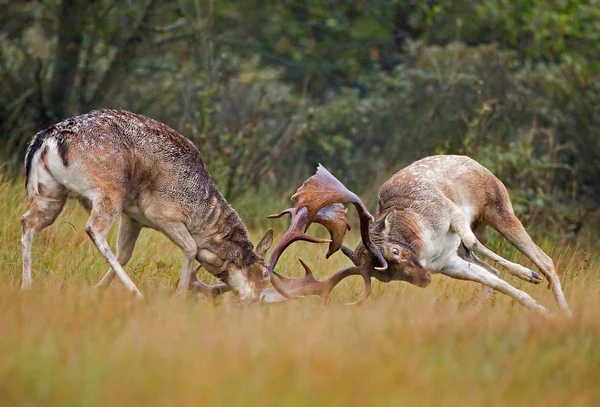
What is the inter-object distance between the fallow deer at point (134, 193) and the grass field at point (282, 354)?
887 mm

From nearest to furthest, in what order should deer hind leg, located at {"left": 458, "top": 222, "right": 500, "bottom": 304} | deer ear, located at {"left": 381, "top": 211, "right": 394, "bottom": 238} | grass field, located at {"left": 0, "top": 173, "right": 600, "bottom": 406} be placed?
grass field, located at {"left": 0, "top": 173, "right": 600, "bottom": 406} < deer ear, located at {"left": 381, "top": 211, "right": 394, "bottom": 238} < deer hind leg, located at {"left": 458, "top": 222, "right": 500, "bottom": 304}

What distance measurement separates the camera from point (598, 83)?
16219mm

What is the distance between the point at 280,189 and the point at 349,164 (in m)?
2.17

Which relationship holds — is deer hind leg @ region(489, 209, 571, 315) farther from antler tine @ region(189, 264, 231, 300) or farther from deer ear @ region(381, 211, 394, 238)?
antler tine @ region(189, 264, 231, 300)

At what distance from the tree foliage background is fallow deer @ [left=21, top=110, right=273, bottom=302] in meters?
5.10

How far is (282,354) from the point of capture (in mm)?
5203

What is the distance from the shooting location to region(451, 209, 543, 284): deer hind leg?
8.59 meters

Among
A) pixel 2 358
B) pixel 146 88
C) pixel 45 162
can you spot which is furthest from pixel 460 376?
pixel 146 88

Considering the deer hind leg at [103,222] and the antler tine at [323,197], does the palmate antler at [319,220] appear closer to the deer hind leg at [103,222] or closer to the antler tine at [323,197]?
the antler tine at [323,197]

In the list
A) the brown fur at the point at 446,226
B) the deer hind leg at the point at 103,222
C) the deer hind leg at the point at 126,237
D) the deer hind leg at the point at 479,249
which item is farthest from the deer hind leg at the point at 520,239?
the deer hind leg at the point at 103,222

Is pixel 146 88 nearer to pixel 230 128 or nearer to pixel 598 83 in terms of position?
pixel 230 128

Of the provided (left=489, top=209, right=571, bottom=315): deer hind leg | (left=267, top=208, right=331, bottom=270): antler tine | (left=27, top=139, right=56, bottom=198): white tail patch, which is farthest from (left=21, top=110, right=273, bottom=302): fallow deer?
(left=489, top=209, right=571, bottom=315): deer hind leg

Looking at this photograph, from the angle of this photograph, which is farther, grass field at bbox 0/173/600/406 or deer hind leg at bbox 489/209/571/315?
deer hind leg at bbox 489/209/571/315

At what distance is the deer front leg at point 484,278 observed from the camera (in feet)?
27.2
